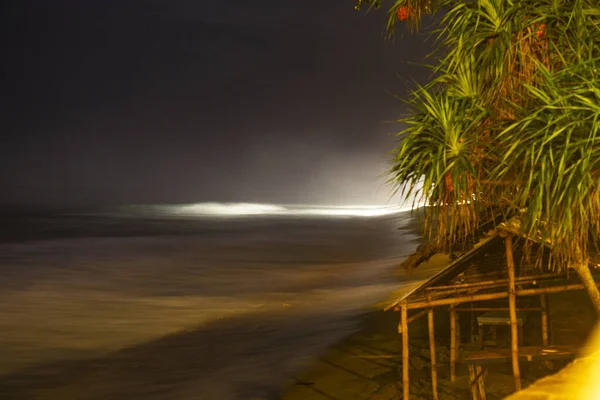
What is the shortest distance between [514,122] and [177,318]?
15.5 m

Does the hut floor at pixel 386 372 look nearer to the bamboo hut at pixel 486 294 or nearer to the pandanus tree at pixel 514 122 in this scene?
the bamboo hut at pixel 486 294

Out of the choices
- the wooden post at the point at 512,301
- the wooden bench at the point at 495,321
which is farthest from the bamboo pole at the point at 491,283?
the wooden bench at the point at 495,321

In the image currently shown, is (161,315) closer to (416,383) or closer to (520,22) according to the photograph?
(416,383)

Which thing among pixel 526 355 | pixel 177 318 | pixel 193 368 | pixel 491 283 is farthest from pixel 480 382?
pixel 177 318

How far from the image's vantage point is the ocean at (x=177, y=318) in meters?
13.6

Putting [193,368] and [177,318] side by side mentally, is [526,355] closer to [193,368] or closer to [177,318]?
[193,368]

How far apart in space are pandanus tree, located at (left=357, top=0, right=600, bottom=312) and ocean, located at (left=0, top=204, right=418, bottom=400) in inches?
233

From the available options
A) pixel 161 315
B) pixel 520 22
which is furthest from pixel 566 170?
pixel 161 315

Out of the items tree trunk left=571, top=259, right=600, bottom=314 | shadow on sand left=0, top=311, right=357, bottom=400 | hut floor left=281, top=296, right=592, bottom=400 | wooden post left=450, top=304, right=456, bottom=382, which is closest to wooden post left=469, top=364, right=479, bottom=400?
hut floor left=281, top=296, right=592, bottom=400

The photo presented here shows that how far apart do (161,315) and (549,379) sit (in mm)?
16969

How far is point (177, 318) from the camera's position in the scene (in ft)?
70.1

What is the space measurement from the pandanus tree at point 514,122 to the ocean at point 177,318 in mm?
5923

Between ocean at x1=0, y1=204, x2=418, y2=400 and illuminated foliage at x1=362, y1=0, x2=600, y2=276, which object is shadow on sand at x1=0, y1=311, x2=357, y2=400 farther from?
illuminated foliage at x1=362, y1=0, x2=600, y2=276

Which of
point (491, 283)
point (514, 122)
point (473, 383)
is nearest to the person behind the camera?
point (514, 122)
